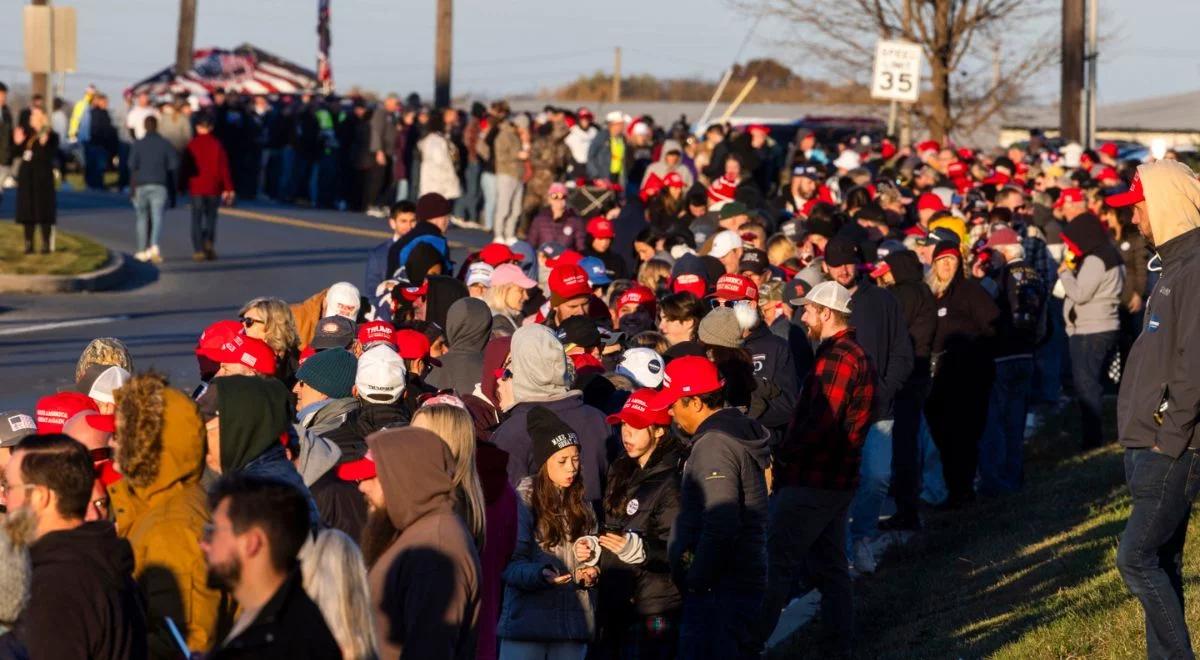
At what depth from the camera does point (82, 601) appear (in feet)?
16.1

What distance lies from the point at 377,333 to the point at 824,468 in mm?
2302

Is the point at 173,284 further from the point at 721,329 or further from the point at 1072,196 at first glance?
the point at 721,329

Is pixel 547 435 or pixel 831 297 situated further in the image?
pixel 831 297

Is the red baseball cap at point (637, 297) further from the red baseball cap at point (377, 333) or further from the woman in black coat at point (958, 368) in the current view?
the woman in black coat at point (958, 368)

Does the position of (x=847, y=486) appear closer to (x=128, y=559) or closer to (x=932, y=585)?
(x=932, y=585)

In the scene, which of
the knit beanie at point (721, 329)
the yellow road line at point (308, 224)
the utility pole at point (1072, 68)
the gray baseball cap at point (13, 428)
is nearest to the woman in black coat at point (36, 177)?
the yellow road line at point (308, 224)

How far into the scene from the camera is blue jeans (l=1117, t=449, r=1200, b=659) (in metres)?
7.20

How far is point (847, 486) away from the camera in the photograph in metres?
9.34

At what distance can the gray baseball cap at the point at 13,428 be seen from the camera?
6.90 meters

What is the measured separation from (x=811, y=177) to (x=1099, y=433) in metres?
5.57

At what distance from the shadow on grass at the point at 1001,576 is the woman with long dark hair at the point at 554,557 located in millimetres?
2229

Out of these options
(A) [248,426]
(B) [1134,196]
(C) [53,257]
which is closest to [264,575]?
(A) [248,426]

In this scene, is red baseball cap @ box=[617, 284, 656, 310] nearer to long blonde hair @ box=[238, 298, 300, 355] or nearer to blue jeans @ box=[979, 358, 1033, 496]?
long blonde hair @ box=[238, 298, 300, 355]

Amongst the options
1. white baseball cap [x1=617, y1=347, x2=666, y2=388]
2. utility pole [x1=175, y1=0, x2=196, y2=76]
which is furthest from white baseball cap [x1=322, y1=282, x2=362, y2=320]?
utility pole [x1=175, y1=0, x2=196, y2=76]
